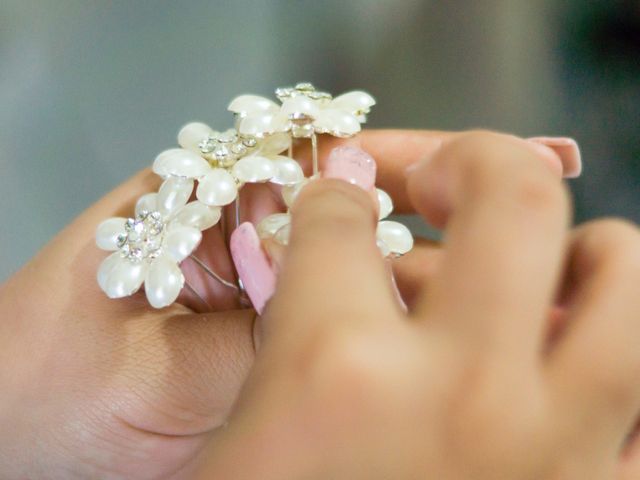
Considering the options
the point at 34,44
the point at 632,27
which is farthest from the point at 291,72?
the point at 632,27

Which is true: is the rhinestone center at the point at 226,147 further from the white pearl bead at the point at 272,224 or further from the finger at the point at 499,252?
the finger at the point at 499,252

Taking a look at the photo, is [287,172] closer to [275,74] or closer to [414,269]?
[414,269]

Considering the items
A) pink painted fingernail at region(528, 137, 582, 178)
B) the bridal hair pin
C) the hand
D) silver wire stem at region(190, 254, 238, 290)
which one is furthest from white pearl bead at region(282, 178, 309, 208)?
the hand

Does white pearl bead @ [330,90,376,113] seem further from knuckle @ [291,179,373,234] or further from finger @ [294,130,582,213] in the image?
knuckle @ [291,179,373,234]

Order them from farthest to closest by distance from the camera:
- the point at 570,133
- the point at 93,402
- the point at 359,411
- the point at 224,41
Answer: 1. the point at 224,41
2. the point at 570,133
3. the point at 93,402
4. the point at 359,411

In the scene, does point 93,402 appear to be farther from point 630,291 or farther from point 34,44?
point 34,44

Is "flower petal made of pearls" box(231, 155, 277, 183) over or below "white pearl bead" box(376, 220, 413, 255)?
over

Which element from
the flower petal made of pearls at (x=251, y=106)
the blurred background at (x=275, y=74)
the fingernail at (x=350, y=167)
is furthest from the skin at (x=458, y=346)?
the blurred background at (x=275, y=74)
